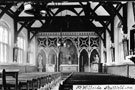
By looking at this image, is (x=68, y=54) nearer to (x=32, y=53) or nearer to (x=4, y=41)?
(x=32, y=53)

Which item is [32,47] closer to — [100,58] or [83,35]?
[83,35]

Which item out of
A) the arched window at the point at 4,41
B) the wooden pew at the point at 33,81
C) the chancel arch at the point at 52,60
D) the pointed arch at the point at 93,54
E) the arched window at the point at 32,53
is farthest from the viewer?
the chancel arch at the point at 52,60

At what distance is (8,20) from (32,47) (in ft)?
21.5

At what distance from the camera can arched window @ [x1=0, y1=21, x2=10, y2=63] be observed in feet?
51.5

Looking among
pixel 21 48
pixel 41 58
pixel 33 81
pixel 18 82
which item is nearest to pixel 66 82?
pixel 18 82

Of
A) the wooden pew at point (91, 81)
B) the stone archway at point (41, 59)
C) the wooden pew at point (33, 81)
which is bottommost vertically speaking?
the wooden pew at point (33, 81)

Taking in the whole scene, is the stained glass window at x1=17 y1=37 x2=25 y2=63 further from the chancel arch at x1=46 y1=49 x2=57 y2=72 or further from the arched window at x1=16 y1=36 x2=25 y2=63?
the chancel arch at x1=46 y1=49 x2=57 y2=72

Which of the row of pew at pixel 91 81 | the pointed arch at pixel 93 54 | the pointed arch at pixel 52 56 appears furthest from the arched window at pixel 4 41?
the row of pew at pixel 91 81

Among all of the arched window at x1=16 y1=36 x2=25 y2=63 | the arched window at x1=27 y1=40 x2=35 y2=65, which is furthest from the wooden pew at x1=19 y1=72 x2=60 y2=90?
the arched window at x1=27 y1=40 x2=35 y2=65

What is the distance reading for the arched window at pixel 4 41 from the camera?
1571 cm

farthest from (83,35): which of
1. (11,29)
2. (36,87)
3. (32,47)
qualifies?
(36,87)

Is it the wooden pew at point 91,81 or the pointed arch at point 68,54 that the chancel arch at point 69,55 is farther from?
the wooden pew at point 91,81

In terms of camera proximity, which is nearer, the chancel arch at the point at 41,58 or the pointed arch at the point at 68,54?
the pointed arch at the point at 68,54

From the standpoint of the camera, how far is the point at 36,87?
25.1 feet
